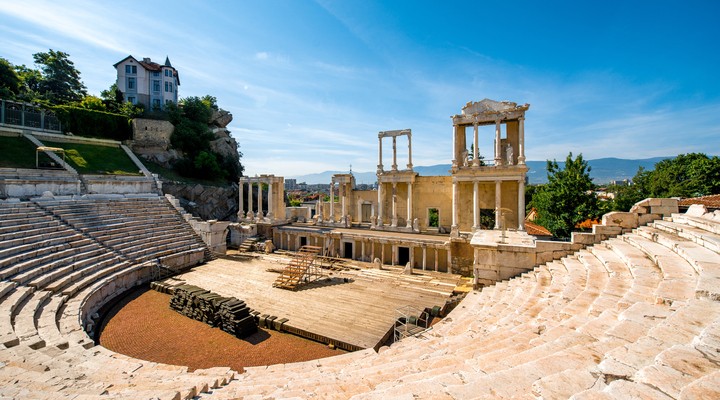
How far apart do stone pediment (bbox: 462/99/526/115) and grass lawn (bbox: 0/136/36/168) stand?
117 feet

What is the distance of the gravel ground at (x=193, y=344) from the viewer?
10062 millimetres

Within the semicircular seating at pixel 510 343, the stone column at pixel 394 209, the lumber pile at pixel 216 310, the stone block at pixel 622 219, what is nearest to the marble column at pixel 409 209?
the stone column at pixel 394 209

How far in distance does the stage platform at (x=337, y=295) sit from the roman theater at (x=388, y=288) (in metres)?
0.11

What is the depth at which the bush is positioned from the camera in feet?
111

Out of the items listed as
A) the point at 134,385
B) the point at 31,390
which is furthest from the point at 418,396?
the point at 31,390

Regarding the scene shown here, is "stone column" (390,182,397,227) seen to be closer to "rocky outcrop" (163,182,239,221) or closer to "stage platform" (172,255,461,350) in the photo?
"stage platform" (172,255,461,350)

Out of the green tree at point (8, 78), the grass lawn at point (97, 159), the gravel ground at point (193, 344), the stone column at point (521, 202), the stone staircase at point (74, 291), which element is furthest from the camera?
the green tree at point (8, 78)

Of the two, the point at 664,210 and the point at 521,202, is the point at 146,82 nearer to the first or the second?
the point at 521,202

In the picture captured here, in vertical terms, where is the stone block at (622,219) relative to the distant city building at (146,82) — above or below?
below

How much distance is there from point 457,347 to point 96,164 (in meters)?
37.1

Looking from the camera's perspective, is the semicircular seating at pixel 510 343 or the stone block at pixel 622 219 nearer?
the semicircular seating at pixel 510 343

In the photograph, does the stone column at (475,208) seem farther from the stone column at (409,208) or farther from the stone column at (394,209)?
the stone column at (394,209)

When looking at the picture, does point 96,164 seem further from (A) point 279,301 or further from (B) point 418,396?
(B) point 418,396

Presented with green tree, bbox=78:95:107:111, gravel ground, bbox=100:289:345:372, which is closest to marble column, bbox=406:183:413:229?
gravel ground, bbox=100:289:345:372
